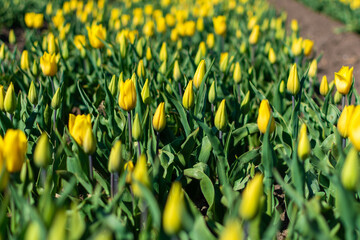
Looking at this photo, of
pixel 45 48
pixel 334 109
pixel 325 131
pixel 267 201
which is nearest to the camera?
pixel 267 201

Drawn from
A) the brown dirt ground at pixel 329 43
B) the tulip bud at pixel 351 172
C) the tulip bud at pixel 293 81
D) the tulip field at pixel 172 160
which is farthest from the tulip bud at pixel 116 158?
the brown dirt ground at pixel 329 43

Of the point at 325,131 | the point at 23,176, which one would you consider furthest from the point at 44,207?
the point at 325,131

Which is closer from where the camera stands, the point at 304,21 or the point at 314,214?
the point at 314,214

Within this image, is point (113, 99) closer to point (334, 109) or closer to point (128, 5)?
point (334, 109)

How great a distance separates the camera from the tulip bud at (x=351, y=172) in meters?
1.08

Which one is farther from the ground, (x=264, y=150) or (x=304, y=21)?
(x=264, y=150)

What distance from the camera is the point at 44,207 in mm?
1131

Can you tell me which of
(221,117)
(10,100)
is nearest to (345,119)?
(221,117)

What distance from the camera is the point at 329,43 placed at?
5.48 meters

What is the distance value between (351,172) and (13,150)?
102 centimetres

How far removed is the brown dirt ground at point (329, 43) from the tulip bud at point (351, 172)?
299cm

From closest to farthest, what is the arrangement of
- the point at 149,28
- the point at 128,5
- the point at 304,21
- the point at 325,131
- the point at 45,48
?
the point at 325,131
the point at 45,48
the point at 149,28
the point at 128,5
the point at 304,21

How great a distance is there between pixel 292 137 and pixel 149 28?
6.88ft

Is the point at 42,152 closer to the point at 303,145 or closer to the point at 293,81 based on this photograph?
the point at 303,145
